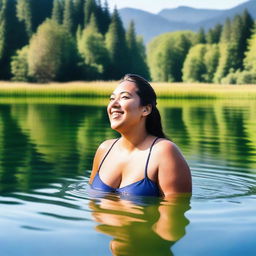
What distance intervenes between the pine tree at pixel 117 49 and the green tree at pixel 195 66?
17131mm

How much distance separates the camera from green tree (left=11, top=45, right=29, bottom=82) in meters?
92.4

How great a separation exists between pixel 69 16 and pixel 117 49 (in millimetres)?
15681

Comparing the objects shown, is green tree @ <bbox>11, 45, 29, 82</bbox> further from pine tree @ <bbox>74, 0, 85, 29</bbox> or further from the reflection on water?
the reflection on water

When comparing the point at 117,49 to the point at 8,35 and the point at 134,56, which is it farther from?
the point at 8,35

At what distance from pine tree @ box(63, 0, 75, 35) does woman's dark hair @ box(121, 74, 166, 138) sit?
117506 mm

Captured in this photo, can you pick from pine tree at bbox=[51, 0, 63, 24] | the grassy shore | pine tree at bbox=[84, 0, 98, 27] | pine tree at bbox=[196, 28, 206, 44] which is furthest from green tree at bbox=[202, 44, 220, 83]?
the grassy shore

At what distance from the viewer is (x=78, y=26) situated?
4771 inches

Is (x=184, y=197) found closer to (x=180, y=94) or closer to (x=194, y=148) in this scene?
(x=194, y=148)

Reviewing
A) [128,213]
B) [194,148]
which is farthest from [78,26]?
[128,213]

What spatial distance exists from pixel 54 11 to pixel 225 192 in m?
119

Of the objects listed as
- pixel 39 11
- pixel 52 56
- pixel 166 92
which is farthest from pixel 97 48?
pixel 166 92

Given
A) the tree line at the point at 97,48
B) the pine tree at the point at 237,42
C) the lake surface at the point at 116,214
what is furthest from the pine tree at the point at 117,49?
the lake surface at the point at 116,214

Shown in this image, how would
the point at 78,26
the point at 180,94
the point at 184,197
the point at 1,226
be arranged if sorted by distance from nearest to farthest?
the point at 1,226, the point at 184,197, the point at 180,94, the point at 78,26

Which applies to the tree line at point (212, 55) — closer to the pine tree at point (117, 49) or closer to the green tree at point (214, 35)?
the green tree at point (214, 35)
